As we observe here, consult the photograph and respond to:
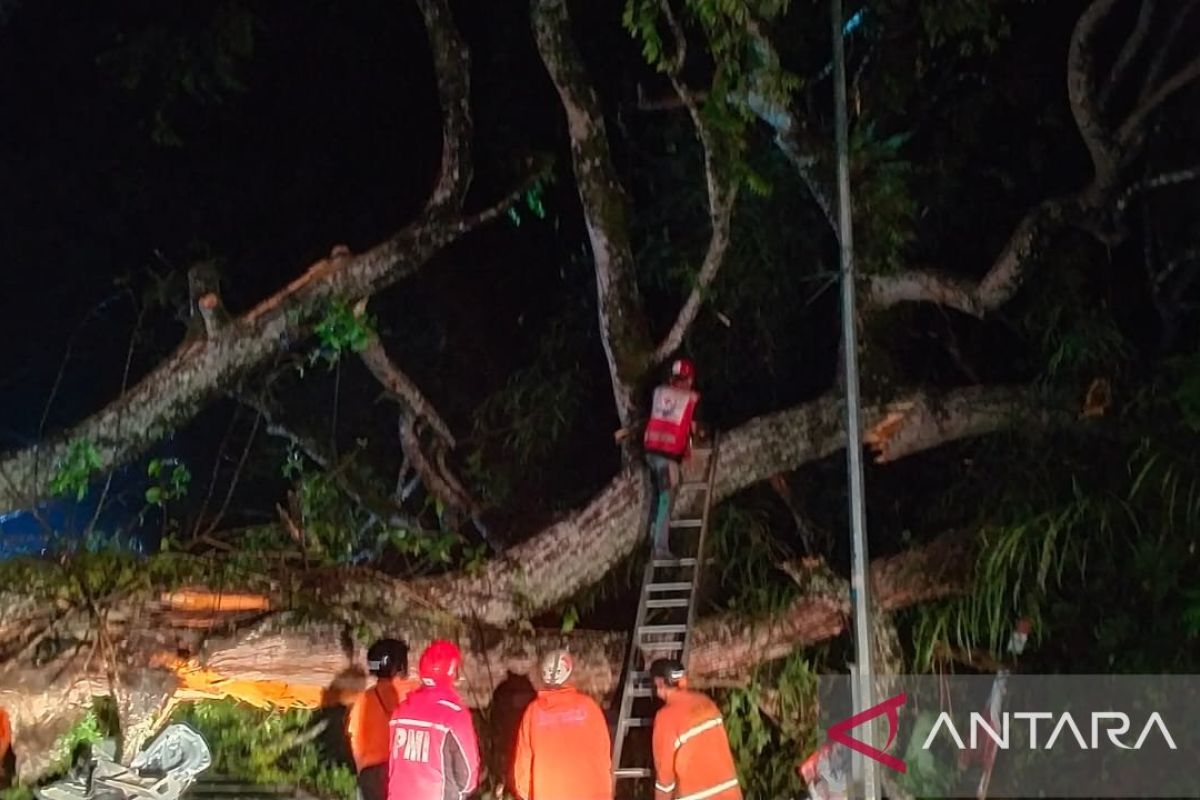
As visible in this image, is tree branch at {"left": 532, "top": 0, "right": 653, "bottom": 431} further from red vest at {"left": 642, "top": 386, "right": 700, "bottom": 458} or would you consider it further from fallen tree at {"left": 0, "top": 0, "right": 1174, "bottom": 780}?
red vest at {"left": 642, "top": 386, "right": 700, "bottom": 458}

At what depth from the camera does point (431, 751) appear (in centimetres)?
540

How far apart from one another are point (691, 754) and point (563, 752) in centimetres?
66

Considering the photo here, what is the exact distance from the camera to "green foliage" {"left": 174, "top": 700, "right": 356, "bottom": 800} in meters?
7.16

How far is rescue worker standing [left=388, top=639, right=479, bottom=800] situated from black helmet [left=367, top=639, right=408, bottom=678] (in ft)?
1.77

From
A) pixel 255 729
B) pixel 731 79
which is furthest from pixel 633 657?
pixel 731 79

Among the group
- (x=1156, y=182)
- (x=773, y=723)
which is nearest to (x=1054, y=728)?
(x=773, y=723)

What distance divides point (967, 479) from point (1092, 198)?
6.81 feet

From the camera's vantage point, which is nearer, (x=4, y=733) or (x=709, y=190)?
(x=4, y=733)

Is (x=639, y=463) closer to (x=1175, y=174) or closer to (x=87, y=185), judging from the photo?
(x=1175, y=174)

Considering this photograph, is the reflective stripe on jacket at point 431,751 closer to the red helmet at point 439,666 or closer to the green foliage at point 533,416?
the red helmet at point 439,666

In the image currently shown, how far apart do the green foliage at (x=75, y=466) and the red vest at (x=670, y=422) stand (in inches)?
135

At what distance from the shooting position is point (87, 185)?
9359 mm

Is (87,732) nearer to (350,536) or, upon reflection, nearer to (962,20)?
(350,536)

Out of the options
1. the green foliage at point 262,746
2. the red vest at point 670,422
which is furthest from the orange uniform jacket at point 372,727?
the red vest at point 670,422
